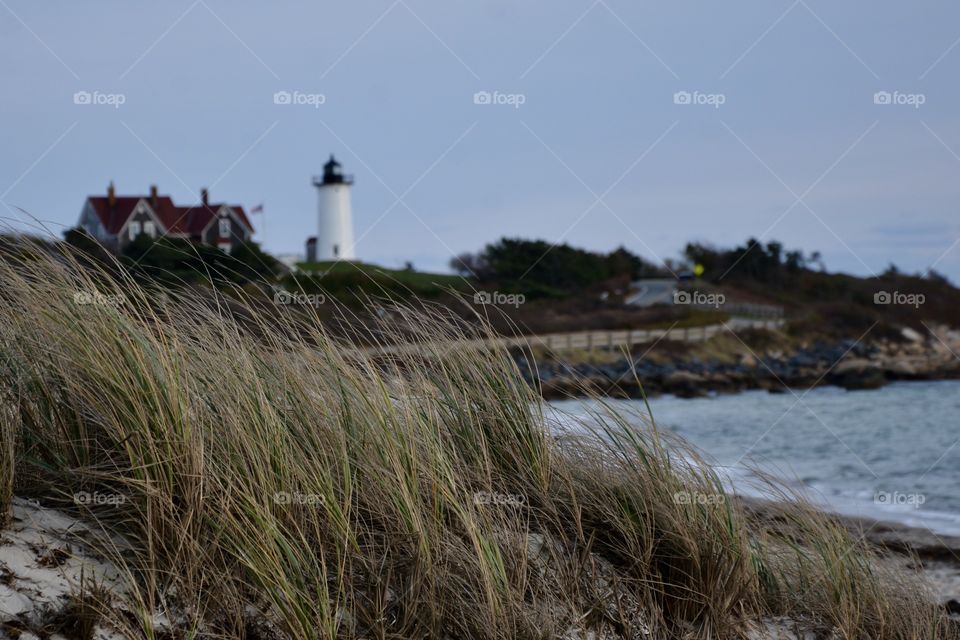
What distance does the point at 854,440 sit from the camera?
2297cm

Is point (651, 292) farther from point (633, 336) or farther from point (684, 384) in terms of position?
point (684, 384)

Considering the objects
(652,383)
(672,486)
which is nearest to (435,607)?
(672,486)

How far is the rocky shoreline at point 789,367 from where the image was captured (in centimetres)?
3058

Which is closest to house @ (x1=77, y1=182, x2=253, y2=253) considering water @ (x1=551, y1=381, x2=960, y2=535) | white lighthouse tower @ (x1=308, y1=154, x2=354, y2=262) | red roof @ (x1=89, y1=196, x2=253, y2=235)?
red roof @ (x1=89, y1=196, x2=253, y2=235)

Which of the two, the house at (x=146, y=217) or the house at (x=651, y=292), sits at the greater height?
the house at (x=146, y=217)

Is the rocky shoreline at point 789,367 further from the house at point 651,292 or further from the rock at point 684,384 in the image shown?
the house at point 651,292

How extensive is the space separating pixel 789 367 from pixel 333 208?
2214 centimetres

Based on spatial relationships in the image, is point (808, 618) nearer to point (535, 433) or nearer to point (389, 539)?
point (535, 433)

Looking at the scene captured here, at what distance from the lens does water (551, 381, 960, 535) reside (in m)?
11.9

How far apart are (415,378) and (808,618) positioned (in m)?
1.94

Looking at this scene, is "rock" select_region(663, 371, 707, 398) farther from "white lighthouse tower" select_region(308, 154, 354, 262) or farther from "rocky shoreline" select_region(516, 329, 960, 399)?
"white lighthouse tower" select_region(308, 154, 354, 262)

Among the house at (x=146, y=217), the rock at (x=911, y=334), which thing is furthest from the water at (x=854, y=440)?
the house at (x=146, y=217)

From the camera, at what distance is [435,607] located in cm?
312

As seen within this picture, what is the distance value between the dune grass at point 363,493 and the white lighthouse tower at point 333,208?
1617 inches
